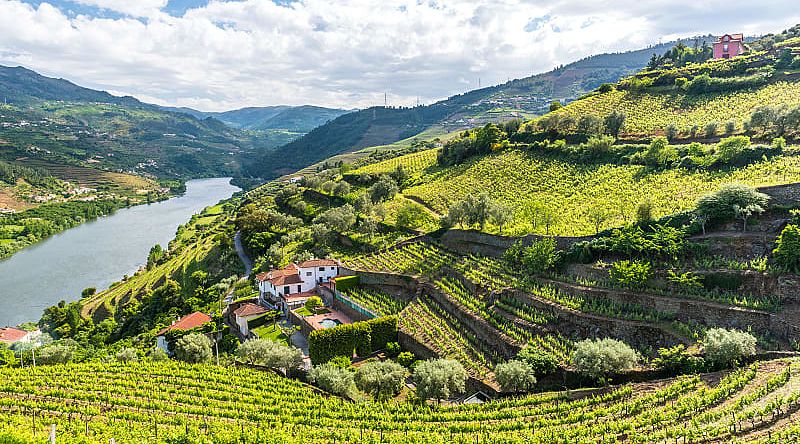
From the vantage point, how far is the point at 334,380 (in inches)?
1068

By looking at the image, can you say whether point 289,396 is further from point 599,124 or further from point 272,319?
point 599,124

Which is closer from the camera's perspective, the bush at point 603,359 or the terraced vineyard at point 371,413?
the terraced vineyard at point 371,413

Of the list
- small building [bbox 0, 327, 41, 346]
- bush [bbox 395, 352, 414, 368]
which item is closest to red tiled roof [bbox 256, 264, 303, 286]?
bush [bbox 395, 352, 414, 368]

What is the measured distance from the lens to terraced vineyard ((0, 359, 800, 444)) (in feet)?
61.8

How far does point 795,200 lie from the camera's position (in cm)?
2816

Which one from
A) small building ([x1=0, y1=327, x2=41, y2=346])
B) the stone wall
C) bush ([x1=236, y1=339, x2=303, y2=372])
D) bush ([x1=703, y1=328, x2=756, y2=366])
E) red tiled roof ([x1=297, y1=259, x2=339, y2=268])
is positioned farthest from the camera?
small building ([x1=0, y1=327, x2=41, y2=346])

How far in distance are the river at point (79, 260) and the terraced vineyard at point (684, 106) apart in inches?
3047

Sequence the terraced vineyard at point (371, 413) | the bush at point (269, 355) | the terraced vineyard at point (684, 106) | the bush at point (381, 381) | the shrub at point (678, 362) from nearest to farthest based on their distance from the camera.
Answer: the terraced vineyard at point (371, 413) < the shrub at point (678, 362) < the bush at point (381, 381) < the bush at point (269, 355) < the terraced vineyard at point (684, 106)

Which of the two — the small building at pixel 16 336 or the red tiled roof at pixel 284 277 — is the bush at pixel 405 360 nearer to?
the red tiled roof at pixel 284 277

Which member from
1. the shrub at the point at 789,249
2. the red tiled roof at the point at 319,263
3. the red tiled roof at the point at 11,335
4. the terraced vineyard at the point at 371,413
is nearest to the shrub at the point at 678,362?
the terraced vineyard at the point at 371,413

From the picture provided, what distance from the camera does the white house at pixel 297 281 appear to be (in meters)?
44.2

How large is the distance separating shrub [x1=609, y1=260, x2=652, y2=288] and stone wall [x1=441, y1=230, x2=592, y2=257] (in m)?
4.35

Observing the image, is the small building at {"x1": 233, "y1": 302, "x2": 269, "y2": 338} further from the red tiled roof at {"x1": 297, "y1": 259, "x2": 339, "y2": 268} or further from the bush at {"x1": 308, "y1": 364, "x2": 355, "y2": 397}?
the bush at {"x1": 308, "y1": 364, "x2": 355, "y2": 397}

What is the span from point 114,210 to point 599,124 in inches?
5103
